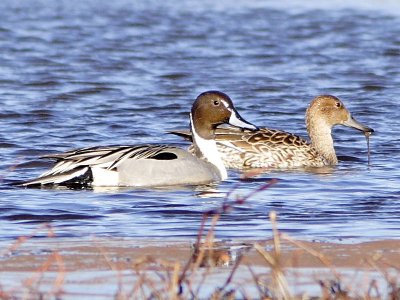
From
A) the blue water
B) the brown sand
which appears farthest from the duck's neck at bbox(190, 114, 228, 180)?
the brown sand

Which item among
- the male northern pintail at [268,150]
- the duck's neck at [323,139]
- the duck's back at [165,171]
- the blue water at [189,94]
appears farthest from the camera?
the duck's neck at [323,139]

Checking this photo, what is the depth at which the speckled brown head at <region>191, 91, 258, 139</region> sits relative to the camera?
37.6 ft

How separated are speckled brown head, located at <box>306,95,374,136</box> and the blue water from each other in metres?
0.39

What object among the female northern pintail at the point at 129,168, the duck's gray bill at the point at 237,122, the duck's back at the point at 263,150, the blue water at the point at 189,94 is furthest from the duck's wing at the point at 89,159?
the duck's back at the point at 263,150

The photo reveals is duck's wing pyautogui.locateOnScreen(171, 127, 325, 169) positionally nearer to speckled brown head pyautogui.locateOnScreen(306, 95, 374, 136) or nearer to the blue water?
the blue water

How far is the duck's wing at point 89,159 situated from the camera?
10.5 metres

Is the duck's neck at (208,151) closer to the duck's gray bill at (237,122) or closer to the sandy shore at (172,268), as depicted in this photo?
the duck's gray bill at (237,122)

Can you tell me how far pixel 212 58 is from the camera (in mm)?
20562

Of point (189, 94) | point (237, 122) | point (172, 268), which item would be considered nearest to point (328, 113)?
point (237, 122)

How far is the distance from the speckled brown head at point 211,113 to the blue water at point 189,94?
0.62 metres

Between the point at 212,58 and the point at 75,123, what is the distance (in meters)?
6.16

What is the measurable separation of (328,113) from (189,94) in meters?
4.45

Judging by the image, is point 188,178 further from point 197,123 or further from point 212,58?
point 212,58

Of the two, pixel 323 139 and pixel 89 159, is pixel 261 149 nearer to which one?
pixel 323 139
